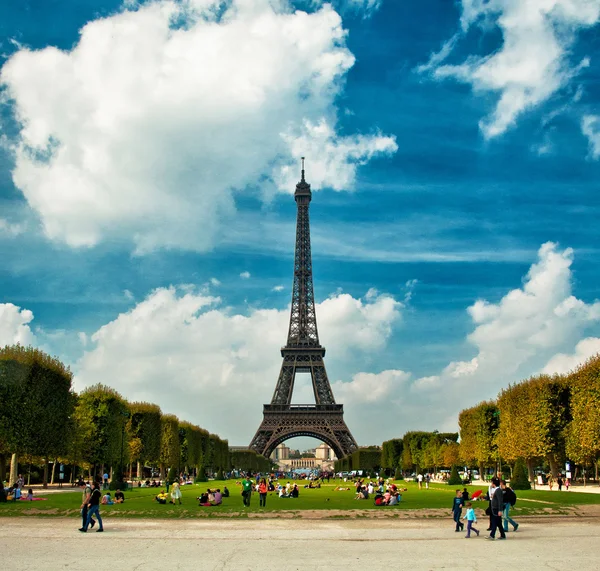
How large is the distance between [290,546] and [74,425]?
118ft

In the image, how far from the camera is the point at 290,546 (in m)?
21.0

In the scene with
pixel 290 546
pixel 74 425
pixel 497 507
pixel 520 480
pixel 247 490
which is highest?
pixel 74 425

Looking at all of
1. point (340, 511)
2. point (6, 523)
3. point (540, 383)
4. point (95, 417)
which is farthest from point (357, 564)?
point (95, 417)

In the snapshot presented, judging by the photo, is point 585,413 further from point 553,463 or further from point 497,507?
point 497,507

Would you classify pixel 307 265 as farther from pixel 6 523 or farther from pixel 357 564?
pixel 357 564

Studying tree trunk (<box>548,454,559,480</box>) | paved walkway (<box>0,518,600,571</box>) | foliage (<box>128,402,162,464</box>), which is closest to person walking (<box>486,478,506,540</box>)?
paved walkway (<box>0,518,600,571</box>)

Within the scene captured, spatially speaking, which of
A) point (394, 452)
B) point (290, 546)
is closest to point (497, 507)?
point (290, 546)

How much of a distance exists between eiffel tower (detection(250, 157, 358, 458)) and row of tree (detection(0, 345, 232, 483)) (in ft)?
73.9

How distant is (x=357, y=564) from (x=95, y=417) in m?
49.8

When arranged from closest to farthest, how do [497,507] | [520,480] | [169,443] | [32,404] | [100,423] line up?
[497,507], [32,404], [520,480], [100,423], [169,443]

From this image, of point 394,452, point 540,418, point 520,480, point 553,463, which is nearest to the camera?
point 520,480

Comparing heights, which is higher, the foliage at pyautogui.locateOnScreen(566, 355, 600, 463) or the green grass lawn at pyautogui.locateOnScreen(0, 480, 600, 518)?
the foliage at pyautogui.locateOnScreen(566, 355, 600, 463)

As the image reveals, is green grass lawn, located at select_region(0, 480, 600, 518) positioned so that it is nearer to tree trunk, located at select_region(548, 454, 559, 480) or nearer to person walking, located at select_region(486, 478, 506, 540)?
person walking, located at select_region(486, 478, 506, 540)

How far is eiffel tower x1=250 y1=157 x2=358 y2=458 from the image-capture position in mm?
118250
